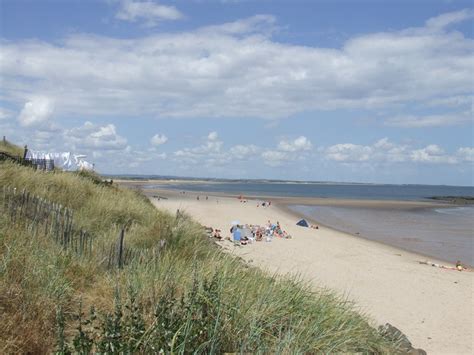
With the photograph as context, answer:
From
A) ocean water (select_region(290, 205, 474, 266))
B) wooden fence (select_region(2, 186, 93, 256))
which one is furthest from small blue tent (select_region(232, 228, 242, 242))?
wooden fence (select_region(2, 186, 93, 256))

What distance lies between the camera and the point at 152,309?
4.07 m

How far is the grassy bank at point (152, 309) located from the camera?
3.44 meters

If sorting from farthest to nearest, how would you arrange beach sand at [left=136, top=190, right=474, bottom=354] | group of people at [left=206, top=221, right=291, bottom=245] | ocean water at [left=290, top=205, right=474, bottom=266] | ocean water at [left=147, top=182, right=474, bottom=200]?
1. ocean water at [left=147, top=182, right=474, bottom=200]
2. ocean water at [left=290, top=205, right=474, bottom=266]
3. group of people at [left=206, top=221, right=291, bottom=245]
4. beach sand at [left=136, top=190, right=474, bottom=354]

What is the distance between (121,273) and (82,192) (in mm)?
7791

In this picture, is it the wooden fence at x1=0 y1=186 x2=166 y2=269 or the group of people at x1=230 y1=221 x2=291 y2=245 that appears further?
the group of people at x1=230 y1=221 x2=291 y2=245

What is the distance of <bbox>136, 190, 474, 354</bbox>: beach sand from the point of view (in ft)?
28.9

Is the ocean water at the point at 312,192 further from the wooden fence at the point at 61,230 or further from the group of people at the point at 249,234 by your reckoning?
the wooden fence at the point at 61,230

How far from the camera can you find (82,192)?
12414 mm

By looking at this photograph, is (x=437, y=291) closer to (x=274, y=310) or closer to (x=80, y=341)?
(x=274, y=310)

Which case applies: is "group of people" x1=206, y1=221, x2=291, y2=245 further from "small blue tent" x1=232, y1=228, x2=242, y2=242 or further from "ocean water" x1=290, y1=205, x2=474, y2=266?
"ocean water" x1=290, y1=205, x2=474, y2=266

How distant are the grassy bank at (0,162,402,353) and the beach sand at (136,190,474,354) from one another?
1.18 meters

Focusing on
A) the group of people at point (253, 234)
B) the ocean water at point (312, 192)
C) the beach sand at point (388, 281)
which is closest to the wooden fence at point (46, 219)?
the beach sand at point (388, 281)

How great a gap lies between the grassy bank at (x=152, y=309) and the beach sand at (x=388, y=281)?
1.18 metres

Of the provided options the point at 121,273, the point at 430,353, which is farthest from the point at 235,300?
the point at 430,353
